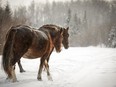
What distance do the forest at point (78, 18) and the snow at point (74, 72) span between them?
23 cm

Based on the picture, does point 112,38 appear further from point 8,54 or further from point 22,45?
point 8,54

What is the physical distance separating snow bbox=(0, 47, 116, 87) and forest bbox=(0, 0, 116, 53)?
23cm

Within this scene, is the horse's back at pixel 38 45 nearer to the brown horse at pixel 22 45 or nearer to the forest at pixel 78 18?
the brown horse at pixel 22 45

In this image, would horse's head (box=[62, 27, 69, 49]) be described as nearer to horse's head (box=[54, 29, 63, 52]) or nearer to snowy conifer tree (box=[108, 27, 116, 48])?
horse's head (box=[54, 29, 63, 52])

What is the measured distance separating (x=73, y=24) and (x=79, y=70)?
81 cm

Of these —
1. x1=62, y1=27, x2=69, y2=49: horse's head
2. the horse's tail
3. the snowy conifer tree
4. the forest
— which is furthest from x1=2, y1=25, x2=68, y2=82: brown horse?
the snowy conifer tree

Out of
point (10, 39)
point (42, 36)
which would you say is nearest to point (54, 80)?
point (42, 36)

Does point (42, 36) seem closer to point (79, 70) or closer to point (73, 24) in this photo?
point (73, 24)

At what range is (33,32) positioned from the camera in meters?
3.02

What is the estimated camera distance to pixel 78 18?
3936mm

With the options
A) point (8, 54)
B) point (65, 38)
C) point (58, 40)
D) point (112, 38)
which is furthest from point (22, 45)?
point (112, 38)

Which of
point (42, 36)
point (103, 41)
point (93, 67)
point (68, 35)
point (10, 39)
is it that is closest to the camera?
point (10, 39)

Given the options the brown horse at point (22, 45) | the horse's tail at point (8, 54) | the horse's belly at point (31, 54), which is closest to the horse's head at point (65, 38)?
the brown horse at point (22, 45)

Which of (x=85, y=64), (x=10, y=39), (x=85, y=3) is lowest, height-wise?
(x=85, y=64)
